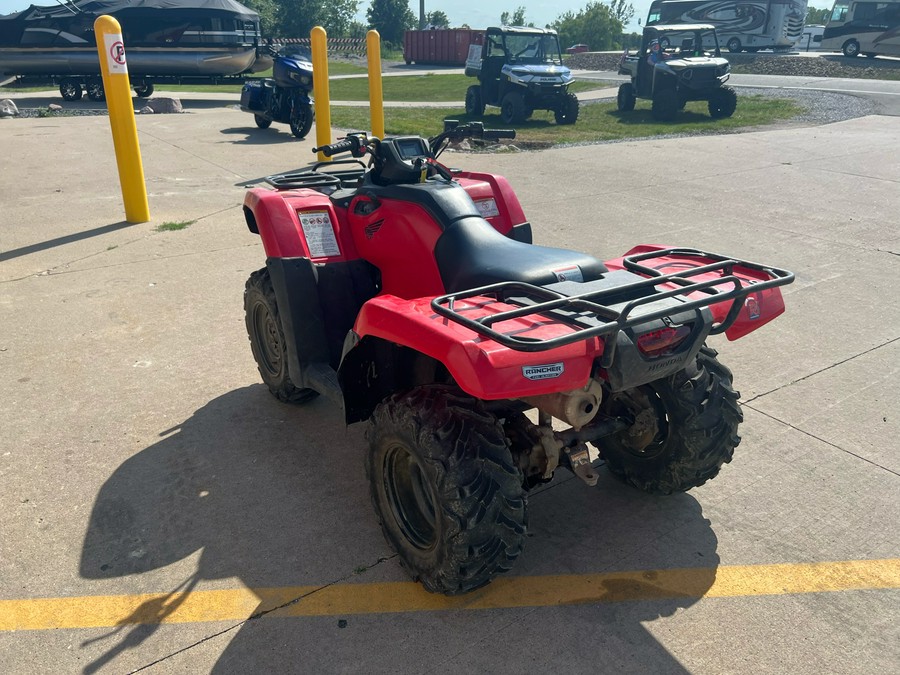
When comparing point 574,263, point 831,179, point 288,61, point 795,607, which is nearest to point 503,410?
point 574,263

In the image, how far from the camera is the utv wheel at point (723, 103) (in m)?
17.2

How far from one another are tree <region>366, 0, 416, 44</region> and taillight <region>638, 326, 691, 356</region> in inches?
2457

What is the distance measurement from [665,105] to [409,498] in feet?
53.6

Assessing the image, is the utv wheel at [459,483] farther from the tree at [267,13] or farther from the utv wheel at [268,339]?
the tree at [267,13]

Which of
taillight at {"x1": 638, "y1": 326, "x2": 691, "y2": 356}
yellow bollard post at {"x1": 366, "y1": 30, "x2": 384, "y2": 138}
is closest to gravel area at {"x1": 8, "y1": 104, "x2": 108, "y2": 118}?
yellow bollard post at {"x1": 366, "y1": 30, "x2": 384, "y2": 138}

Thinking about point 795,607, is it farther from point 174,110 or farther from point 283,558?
point 174,110

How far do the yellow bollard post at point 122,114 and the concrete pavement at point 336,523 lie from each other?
178cm

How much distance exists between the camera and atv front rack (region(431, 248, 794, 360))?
235 centimetres

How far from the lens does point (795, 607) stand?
9.56 ft

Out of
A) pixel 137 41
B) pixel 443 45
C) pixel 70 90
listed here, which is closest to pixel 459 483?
pixel 137 41

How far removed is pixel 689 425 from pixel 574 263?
Answer: 2.69ft

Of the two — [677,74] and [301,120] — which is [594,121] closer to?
[677,74]

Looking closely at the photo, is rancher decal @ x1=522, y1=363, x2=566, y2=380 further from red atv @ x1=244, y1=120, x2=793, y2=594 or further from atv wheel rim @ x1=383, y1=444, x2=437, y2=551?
atv wheel rim @ x1=383, y1=444, x2=437, y2=551

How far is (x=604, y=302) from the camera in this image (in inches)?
111
